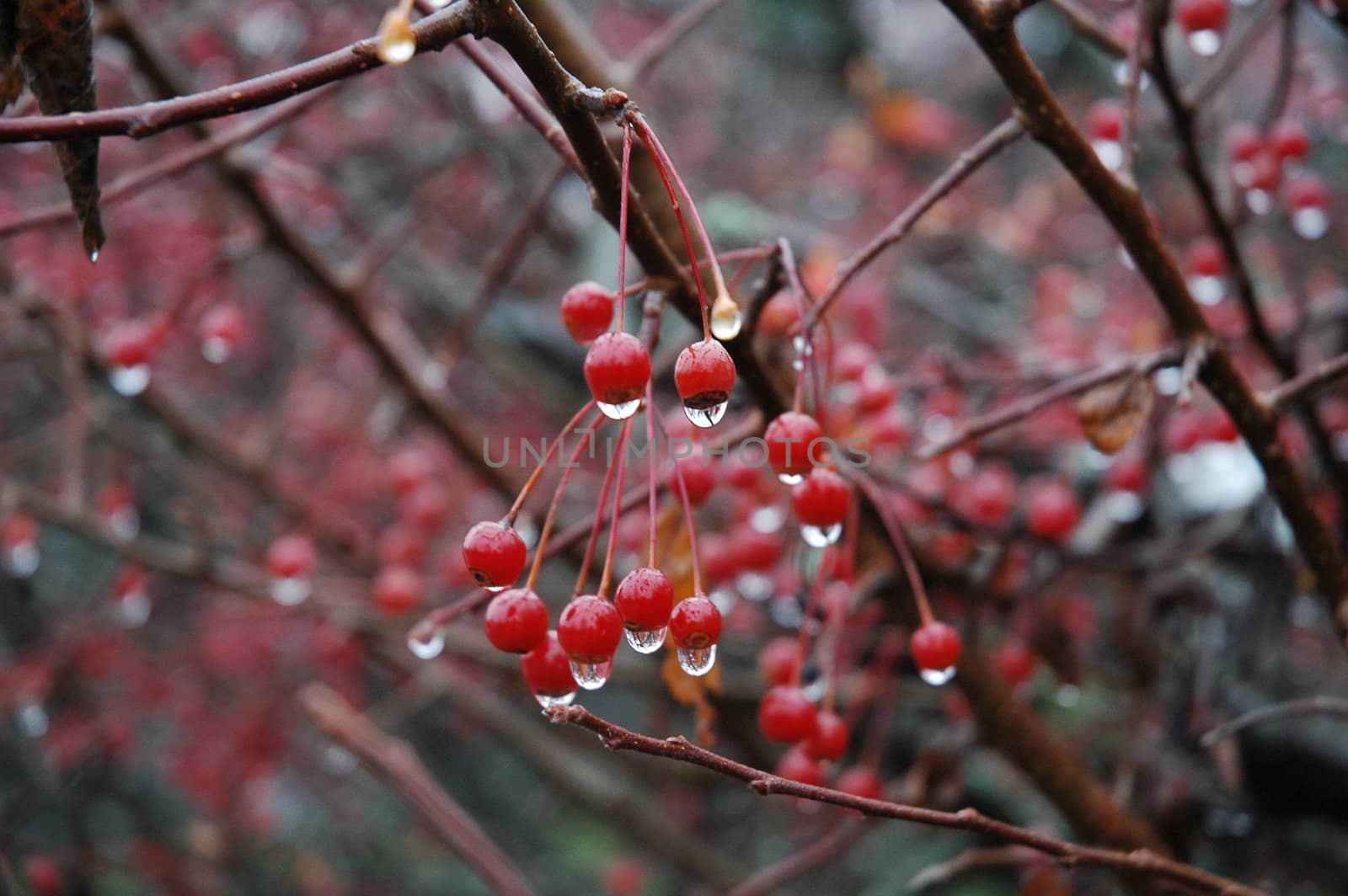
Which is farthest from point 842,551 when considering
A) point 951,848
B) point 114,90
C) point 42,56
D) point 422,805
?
point 114,90

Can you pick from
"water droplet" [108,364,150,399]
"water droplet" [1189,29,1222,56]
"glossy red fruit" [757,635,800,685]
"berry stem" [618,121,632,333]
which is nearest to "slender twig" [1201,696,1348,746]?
"glossy red fruit" [757,635,800,685]

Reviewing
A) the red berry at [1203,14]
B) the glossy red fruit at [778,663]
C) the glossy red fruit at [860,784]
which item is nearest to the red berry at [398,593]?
the glossy red fruit at [778,663]

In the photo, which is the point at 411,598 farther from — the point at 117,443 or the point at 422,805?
the point at 117,443

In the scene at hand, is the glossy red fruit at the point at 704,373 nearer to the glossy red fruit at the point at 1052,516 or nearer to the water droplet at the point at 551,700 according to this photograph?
the water droplet at the point at 551,700

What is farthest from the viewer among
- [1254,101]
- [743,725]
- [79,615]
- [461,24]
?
[1254,101]

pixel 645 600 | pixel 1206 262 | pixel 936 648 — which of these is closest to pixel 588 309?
pixel 645 600

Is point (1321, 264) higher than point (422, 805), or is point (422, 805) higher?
point (1321, 264)

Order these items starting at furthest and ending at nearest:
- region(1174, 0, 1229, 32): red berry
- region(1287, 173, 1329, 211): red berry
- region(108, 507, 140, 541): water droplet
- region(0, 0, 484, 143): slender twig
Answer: region(108, 507, 140, 541): water droplet, region(1287, 173, 1329, 211): red berry, region(1174, 0, 1229, 32): red berry, region(0, 0, 484, 143): slender twig

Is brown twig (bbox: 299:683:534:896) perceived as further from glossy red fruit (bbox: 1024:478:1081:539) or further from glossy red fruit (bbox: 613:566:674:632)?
glossy red fruit (bbox: 1024:478:1081:539)
